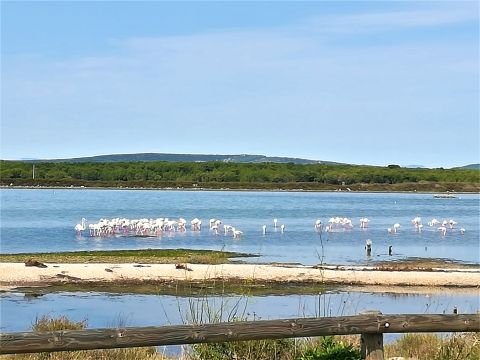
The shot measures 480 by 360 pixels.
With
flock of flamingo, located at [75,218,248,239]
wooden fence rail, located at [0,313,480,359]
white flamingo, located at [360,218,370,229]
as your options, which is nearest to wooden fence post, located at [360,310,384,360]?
wooden fence rail, located at [0,313,480,359]

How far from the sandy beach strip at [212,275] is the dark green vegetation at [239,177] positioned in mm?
108076

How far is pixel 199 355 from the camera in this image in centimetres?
865

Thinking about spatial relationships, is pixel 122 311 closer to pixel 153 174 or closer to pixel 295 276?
pixel 295 276

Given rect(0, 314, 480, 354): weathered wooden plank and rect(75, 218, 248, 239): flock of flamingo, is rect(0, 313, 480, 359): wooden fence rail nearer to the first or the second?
rect(0, 314, 480, 354): weathered wooden plank

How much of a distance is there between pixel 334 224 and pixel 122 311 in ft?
108

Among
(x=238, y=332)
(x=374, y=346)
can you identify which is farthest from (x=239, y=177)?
(x=238, y=332)

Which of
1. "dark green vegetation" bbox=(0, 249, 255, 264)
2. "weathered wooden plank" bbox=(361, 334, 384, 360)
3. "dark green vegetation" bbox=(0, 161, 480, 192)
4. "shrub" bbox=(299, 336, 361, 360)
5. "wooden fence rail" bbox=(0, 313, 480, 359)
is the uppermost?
"dark green vegetation" bbox=(0, 161, 480, 192)

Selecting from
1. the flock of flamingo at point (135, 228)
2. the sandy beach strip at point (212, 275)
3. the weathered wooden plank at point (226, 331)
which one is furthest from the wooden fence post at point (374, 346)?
the flock of flamingo at point (135, 228)

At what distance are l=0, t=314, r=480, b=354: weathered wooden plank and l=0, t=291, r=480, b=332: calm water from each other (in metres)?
9.95

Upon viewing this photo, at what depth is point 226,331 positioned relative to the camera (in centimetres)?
660

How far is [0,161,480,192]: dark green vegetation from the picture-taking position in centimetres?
13612

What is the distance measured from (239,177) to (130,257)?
108 m

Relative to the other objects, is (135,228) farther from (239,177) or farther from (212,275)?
(239,177)

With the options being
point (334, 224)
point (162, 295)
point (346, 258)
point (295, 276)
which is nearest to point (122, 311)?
point (162, 295)
